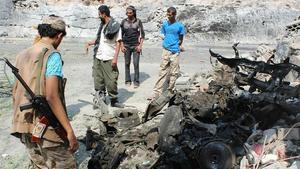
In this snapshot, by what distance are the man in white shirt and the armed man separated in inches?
146

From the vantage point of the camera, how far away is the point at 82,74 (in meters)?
11.5

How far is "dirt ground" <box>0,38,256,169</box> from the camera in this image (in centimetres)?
625

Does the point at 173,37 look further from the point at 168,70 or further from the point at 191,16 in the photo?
the point at 191,16

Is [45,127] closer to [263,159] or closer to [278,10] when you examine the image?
[263,159]

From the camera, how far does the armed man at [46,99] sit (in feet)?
12.2

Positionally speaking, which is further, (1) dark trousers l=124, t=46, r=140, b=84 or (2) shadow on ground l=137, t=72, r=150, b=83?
(2) shadow on ground l=137, t=72, r=150, b=83

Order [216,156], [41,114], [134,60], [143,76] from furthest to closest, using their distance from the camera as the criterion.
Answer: [143,76]
[134,60]
[216,156]
[41,114]

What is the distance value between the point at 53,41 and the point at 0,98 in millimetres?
5244

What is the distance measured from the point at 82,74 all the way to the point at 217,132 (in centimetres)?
685

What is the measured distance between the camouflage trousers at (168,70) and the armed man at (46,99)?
15.9ft

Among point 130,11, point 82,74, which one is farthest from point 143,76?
point 130,11

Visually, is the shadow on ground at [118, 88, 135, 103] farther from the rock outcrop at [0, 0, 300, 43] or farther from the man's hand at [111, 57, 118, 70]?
Result: the rock outcrop at [0, 0, 300, 43]

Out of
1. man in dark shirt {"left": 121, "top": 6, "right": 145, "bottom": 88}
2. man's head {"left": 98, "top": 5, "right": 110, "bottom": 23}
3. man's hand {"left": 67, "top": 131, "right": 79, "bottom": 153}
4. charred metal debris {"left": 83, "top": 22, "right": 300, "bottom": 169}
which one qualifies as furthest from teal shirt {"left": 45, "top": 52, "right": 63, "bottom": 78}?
man in dark shirt {"left": 121, "top": 6, "right": 145, "bottom": 88}

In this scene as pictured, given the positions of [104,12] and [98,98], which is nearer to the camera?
[104,12]
